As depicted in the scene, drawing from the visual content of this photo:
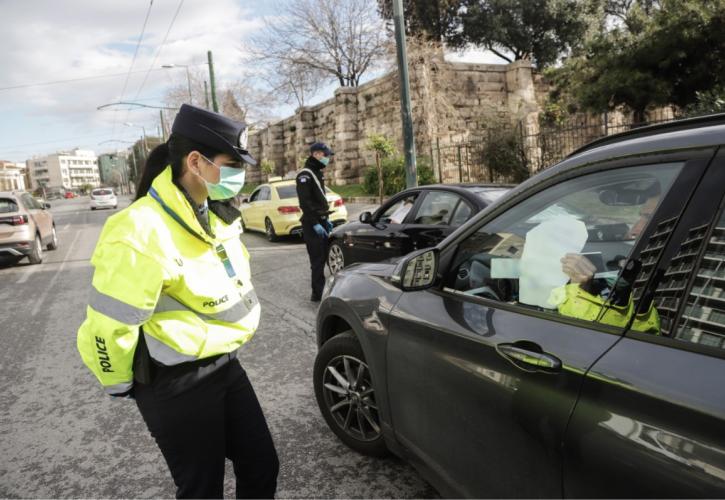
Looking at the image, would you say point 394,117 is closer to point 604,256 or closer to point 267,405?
point 267,405

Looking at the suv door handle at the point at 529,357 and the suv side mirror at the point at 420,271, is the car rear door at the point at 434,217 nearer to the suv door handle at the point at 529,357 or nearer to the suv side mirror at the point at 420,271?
the suv side mirror at the point at 420,271

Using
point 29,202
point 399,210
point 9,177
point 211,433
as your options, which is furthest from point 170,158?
point 9,177

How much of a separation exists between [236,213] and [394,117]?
2036 centimetres

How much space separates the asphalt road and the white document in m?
1.36

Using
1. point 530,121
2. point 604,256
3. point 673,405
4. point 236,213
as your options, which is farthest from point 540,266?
point 530,121

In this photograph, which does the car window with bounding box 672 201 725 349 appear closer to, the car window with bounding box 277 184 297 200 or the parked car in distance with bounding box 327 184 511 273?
the parked car in distance with bounding box 327 184 511 273

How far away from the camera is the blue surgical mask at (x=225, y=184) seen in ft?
6.33

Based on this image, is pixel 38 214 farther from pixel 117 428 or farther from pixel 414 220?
pixel 117 428

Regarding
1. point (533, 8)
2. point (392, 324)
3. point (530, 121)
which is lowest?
point (392, 324)

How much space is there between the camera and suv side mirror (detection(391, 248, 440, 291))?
2258 mm

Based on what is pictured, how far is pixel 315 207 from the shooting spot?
20.8ft

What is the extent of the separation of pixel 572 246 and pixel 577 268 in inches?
3.7

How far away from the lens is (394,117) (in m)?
21.6

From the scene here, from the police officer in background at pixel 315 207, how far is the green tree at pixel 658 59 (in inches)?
429
